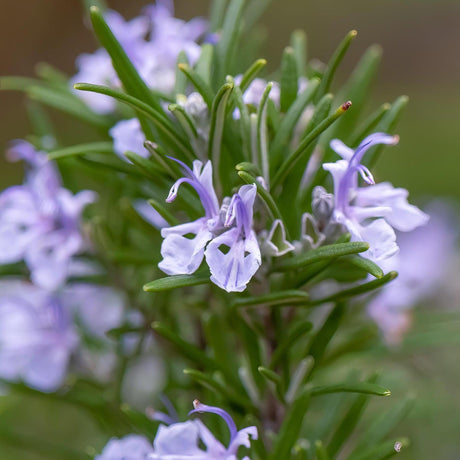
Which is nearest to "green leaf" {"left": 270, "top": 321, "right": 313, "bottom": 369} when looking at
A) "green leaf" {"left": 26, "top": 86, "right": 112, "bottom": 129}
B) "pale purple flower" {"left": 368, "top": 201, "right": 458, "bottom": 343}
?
"green leaf" {"left": 26, "top": 86, "right": 112, "bottom": 129}

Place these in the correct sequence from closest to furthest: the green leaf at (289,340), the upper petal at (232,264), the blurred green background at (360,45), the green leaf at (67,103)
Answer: the upper petal at (232,264) → the green leaf at (289,340) → the green leaf at (67,103) → the blurred green background at (360,45)

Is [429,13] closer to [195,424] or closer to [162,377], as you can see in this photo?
[162,377]

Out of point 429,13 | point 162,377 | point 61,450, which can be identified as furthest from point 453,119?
point 61,450

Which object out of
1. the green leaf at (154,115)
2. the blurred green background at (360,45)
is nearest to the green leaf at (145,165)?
the green leaf at (154,115)

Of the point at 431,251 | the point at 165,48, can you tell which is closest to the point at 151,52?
the point at 165,48

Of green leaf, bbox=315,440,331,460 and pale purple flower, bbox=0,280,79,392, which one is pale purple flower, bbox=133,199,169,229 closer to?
pale purple flower, bbox=0,280,79,392

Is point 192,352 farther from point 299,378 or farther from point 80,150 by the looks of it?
point 80,150

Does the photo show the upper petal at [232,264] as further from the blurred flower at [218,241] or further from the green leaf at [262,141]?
the green leaf at [262,141]
